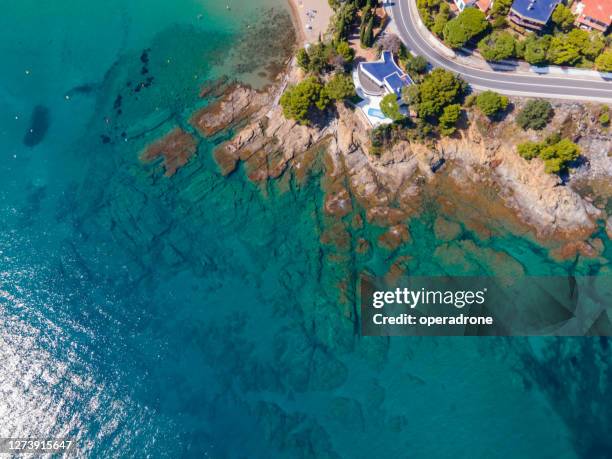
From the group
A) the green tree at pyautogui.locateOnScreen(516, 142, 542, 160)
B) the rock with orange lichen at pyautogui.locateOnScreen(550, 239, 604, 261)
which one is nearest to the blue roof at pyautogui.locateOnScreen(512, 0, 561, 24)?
the green tree at pyautogui.locateOnScreen(516, 142, 542, 160)

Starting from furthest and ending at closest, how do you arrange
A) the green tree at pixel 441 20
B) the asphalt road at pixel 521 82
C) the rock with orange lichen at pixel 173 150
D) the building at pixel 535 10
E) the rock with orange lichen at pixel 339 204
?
the rock with orange lichen at pixel 173 150 < the rock with orange lichen at pixel 339 204 < the asphalt road at pixel 521 82 < the green tree at pixel 441 20 < the building at pixel 535 10

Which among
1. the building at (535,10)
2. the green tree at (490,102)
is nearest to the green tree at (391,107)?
the green tree at (490,102)

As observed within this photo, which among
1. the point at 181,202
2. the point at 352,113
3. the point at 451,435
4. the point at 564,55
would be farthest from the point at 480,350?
the point at 181,202

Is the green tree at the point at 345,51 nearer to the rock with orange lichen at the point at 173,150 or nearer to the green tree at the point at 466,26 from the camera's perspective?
the green tree at the point at 466,26

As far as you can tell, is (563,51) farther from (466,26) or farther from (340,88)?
(340,88)

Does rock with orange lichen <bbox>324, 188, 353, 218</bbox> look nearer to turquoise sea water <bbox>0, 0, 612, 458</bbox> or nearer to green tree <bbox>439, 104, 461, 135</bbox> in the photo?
turquoise sea water <bbox>0, 0, 612, 458</bbox>

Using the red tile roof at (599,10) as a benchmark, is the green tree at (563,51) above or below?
below

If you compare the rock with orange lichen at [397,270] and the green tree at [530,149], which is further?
the rock with orange lichen at [397,270]

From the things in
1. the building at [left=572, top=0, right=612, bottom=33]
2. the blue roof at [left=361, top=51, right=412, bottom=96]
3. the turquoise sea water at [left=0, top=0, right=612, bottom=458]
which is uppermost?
the building at [left=572, top=0, right=612, bottom=33]

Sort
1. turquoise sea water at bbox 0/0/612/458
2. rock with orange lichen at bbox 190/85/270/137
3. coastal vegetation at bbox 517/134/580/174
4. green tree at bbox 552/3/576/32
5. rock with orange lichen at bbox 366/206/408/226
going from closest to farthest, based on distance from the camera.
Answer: turquoise sea water at bbox 0/0/612/458
coastal vegetation at bbox 517/134/580/174
green tree at bbox 552/3/576/32
rock with orange lichen at bbox 366/206/408/226
rock with orange lichen at bbox 190/85/270/137
